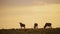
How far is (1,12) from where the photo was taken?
1.89 meters

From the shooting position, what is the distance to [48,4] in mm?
1888

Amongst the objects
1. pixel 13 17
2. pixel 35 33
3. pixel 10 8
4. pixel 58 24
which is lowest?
pixel 35 33

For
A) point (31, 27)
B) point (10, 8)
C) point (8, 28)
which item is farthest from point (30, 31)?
point (10, 8)

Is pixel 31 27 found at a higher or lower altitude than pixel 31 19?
lower

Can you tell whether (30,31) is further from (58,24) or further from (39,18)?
(58,24)

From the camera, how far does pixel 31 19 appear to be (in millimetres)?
1848

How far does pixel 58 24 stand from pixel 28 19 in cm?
49

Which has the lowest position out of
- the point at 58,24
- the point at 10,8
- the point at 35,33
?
the point at 35,33

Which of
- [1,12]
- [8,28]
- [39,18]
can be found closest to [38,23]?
[39,18]

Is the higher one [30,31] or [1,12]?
[1,12]

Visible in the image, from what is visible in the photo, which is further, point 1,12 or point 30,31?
point 1,12

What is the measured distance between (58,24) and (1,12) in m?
0.95

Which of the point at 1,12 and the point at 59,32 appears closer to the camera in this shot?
the point at 59,32

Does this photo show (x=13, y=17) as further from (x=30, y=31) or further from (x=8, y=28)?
(x=30, y=31)
